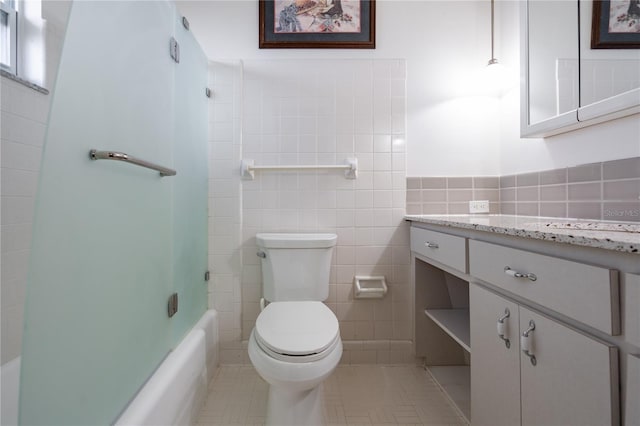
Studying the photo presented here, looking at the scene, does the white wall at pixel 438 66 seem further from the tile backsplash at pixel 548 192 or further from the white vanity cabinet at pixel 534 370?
the white vanity cabinet at pixel 534 370

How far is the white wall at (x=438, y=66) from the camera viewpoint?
175cm

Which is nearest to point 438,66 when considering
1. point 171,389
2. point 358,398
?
point 358,398

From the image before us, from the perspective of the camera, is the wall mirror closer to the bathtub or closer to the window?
the bathtub

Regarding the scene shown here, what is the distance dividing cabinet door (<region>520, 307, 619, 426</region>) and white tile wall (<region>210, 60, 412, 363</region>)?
96 cm

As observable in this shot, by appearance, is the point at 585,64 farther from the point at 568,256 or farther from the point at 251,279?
the point at 251,279

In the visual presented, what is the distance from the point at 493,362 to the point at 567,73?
1227mm

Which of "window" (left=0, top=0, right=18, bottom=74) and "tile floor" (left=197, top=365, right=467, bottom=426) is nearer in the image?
"window" (left=0, top=0, right=18, bottom=74)

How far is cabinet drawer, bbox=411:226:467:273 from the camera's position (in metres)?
1.15

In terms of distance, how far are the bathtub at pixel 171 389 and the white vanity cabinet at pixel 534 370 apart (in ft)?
3.51

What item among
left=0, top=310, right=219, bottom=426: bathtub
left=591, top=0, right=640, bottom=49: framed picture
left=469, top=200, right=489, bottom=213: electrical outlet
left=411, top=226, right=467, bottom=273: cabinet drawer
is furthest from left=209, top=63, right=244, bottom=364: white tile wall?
left=591, top=0, right=640, bottom=49: framed picture

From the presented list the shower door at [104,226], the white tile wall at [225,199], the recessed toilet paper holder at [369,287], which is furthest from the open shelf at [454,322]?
the shower door at [104,226]

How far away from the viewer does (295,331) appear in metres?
1.14

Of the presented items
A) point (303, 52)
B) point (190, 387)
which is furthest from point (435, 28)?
point (190, 387)

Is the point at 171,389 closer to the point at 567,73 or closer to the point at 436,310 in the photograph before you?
the point at 436,310
